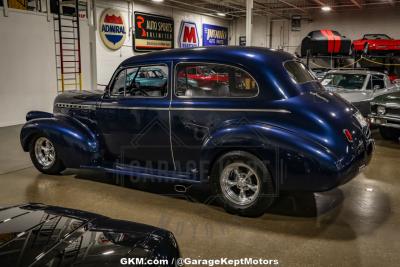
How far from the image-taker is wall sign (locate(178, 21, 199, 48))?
1991 centimetres

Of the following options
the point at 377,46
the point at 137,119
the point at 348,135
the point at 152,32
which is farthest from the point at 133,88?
the point at 377,46

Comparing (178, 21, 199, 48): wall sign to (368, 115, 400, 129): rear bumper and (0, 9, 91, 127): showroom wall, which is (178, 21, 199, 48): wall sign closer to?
(0, 9, 91, 127): showroom wall

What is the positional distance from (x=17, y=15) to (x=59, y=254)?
993cm

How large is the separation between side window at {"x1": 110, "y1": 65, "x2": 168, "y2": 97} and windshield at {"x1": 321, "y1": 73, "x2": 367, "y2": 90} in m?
5.68

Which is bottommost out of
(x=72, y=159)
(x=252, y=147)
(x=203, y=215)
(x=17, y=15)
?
(x=203, y=215)

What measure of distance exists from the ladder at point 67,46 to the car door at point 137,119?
685cm

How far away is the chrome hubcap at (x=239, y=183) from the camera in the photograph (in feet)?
13.4

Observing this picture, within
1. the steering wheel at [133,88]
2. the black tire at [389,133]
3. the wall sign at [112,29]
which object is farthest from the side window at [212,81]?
the wall sign at [112,29]

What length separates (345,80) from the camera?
9.18 m

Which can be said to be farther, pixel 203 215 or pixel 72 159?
pixel 72 159

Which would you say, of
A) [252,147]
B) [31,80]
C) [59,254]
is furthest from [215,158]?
[31,80]

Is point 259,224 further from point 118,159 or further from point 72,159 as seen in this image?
point 72,159

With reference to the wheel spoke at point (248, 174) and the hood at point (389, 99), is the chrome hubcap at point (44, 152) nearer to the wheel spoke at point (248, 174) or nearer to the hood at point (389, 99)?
the wheel spoke at point (248, 174)

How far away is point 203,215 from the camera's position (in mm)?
4250
